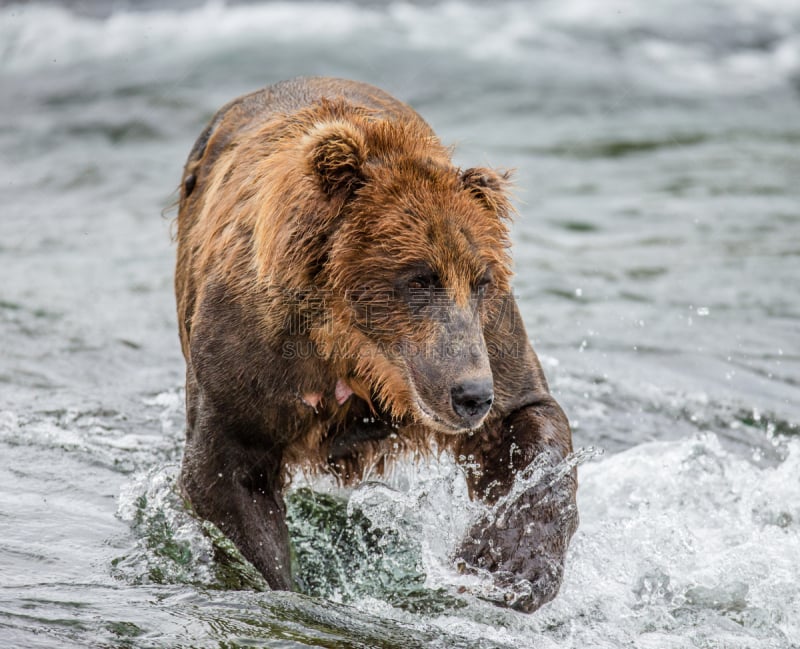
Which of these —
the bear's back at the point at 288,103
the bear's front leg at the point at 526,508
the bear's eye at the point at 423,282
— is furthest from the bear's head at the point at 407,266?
the bear's back at the point at 288,103

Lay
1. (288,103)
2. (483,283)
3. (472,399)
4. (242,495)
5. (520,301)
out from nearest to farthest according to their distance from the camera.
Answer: (472,399) → (483,283) → (242,495) → (288,103) → (520,301)

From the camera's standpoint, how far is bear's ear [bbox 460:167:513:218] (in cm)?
462

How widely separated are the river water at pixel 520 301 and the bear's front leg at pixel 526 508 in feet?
0.52

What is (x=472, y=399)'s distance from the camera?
13.9ft

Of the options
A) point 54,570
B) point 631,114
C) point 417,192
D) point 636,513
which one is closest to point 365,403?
point 417,192

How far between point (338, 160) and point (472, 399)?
3.35 feet

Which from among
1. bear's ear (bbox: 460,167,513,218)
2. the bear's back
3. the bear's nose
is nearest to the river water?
the bear's back

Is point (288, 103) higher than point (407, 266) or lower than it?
higher

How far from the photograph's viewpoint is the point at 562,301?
9.69 meters

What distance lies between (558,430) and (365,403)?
842 mm

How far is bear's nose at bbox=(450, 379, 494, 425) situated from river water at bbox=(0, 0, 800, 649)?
0.96 metres

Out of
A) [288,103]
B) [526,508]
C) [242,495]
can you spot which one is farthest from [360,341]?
[288,103]

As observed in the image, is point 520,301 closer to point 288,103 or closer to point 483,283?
point 288,103

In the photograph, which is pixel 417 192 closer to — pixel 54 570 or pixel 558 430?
pixel 558 430
